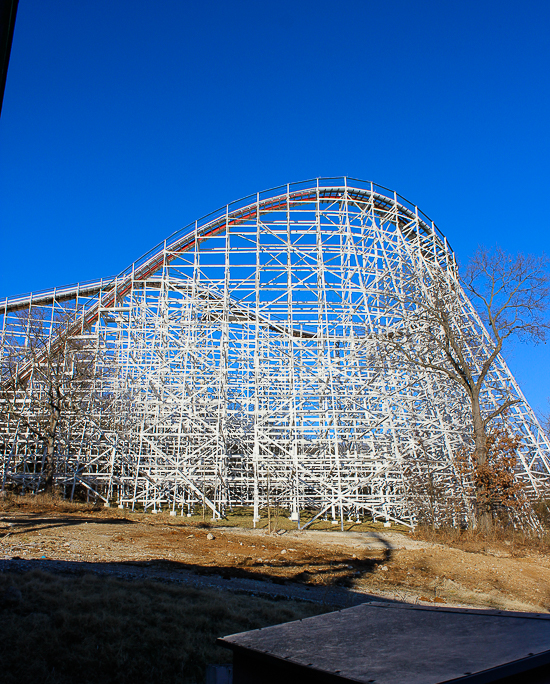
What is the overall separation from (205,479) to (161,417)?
8.17 feet

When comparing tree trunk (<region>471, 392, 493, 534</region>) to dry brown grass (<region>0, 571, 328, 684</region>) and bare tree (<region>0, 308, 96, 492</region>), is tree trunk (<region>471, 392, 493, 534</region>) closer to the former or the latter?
dry brown grass (<region>0, 571, 328, 684</region>)

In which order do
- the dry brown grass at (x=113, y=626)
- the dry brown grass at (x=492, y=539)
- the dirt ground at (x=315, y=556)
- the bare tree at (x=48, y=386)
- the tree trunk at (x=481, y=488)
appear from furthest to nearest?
the bare tree at (x=48, y=386), the tree trunk at (x=481, y=488), the dry brown grass at (x=492, y=539), the dirt ground at (x=315, y=556), the dry brown grass at (x=113, y=626)

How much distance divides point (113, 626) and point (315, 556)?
626 centimetres

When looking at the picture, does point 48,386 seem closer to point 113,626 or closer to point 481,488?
point 481,488

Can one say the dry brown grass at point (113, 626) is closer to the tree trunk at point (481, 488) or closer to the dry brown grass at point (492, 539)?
the dry brown grass at point (492, 539)

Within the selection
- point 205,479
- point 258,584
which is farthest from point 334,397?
point 258,584

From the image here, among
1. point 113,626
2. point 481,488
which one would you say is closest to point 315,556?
point 481,488

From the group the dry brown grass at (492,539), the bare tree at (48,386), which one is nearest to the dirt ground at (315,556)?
the dry brown grass at (492,539)

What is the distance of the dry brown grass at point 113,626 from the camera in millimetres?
3820

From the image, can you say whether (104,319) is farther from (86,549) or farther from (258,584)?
(258,584)

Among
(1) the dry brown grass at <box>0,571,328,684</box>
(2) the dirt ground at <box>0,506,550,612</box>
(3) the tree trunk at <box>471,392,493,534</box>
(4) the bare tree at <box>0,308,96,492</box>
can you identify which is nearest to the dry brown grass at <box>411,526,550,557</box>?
(2) the dirt ground at <box>0,506,550,612</box>

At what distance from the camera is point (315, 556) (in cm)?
1005

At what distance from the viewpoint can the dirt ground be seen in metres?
7.88

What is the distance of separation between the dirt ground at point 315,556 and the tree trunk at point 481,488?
796 mm
